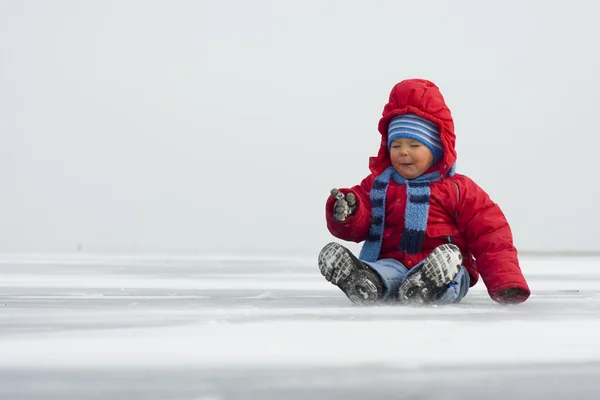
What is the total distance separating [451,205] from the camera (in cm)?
252

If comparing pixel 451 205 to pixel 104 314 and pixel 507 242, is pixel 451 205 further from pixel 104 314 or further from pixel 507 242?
pixel 104 314

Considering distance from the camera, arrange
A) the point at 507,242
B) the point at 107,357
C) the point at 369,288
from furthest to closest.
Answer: the point at 507,242 → the point at 369,288 → the point at 107,357

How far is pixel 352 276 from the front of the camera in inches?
93.1

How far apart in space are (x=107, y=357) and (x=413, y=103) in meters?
1.40

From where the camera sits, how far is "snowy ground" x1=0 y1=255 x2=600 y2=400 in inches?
46.1

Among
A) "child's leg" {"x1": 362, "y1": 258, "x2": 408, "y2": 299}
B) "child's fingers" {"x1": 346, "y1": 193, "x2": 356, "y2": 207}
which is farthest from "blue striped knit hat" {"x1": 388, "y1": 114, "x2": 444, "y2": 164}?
"child's leg" {"x1": 362, "y1": 258, "x2": 408, "y2": 299}

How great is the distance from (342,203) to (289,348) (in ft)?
3.18

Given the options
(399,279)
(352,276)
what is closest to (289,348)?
(352,276)

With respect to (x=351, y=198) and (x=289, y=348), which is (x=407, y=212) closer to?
(x=351, y=198)

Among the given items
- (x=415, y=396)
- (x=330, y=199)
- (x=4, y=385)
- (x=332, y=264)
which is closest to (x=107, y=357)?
(x=4, y=385)

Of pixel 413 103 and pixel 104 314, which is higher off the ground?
pixel 413 103

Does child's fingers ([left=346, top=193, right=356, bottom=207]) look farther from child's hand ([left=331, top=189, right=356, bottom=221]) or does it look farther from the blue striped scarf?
the blue striped scarf

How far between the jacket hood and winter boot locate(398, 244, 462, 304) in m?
0.32

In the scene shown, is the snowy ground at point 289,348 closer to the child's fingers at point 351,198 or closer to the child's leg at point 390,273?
the child's leg at point 390,273
